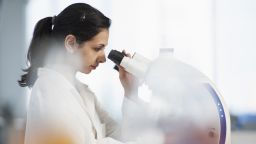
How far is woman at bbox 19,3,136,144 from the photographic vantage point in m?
0.61

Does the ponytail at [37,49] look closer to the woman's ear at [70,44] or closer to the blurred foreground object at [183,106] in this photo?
the woman's ear at [70,44]

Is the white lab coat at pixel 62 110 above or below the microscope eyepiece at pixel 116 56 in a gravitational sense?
below

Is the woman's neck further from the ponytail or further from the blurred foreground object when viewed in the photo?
the blurred foreground object

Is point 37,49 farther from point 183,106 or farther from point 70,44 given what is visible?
point 183,106

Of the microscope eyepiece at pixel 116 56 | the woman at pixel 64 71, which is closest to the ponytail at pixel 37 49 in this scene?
the woman at pixel 64 71

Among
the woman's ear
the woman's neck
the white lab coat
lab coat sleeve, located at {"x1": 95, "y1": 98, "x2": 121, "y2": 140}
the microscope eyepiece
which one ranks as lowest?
lab coat sleeve, located at {"x1": 95, "y1": 98, "x2": 121, "y2": 140}

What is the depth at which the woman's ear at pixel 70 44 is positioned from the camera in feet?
2.03

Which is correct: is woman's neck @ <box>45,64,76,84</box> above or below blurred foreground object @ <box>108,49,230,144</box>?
above

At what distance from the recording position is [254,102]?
0.75 m

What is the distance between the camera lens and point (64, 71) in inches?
25.5

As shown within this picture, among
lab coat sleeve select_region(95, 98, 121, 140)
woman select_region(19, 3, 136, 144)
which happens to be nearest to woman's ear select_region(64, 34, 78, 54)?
woman select_region(19, 3, 136, 144)

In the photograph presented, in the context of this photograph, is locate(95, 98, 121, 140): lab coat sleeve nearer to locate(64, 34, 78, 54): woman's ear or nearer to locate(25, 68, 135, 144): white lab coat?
locate(25, 68, 135, 144): white lab coat

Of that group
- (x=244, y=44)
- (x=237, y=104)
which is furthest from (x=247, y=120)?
(x=244, y=44)

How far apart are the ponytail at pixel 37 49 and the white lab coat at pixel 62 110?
0.07ft
